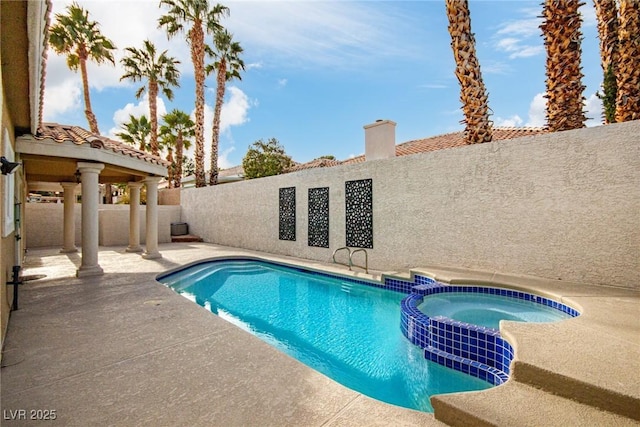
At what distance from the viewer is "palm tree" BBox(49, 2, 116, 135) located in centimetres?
1801

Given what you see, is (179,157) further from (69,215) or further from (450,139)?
(450,139)

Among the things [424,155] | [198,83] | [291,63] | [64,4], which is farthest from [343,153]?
[64,4]

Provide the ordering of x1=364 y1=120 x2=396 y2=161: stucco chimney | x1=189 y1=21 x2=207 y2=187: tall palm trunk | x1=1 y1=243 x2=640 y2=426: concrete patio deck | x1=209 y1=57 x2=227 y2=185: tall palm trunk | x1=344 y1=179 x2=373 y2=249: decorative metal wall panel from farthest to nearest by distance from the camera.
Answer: x1=209 y1=57 x2=227 y2=185: tall palm trunk
x1=189 y1=21 x2=207 y2=187: tall palm trunk
x1=364 y1=120 x2=396 y2=161: stucco chimney
x1=344 y1=179 x2=373 y2=249: decorative metal wall panel
x1=1 y1=243 x2=640 y2=426: concrete patio deck

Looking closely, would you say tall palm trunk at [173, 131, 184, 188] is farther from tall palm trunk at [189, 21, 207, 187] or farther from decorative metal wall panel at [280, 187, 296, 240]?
decorative metal wall panel at [280, 187, 296, 240]

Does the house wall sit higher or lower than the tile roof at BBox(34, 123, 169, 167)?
lower

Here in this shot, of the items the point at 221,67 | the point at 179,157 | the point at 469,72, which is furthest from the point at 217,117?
the point at 469,72

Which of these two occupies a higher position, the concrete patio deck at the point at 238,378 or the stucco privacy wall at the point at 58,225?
the stucco privacy wall at the point at 58,225

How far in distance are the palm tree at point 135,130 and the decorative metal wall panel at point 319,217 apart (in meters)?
22.7

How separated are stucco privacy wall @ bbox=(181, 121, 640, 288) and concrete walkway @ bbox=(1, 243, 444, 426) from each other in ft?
19.9

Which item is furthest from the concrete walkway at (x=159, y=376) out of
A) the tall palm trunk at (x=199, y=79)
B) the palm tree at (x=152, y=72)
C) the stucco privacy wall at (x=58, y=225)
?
the palm tree at (x=152, y=72)

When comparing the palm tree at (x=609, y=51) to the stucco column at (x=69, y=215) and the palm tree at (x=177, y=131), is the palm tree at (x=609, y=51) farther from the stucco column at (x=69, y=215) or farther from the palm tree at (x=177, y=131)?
the palm tree at (x=177, y=131)

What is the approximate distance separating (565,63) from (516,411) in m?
8.66

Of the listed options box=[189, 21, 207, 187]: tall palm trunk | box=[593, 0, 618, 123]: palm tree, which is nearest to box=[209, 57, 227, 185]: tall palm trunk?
box=[189, 21, 207, 187]: tall palm trunk

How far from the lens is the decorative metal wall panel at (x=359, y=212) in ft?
33.2
